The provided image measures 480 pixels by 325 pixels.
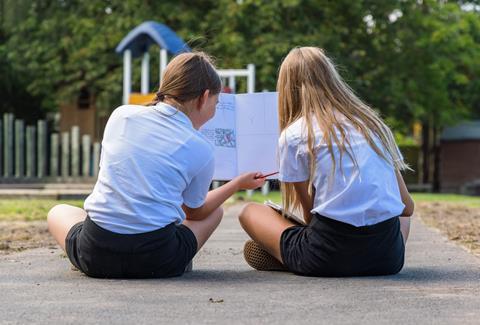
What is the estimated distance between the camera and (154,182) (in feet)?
16.5

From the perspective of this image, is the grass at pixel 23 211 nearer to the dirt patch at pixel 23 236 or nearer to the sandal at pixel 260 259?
the dirt patch at pixel 23 236

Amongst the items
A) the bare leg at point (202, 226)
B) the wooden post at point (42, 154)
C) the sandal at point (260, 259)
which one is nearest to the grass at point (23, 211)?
the sandal at point (260, 259)

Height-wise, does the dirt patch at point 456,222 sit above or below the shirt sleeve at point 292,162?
below

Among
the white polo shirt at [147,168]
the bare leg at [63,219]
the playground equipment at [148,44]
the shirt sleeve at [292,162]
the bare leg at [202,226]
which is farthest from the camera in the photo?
the playground equipment at [148,44]

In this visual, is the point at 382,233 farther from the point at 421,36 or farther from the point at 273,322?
the point at 421,36

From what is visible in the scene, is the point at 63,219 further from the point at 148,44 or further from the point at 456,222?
the point at 148,44

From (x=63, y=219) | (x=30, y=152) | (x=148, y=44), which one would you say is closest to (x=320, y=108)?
(x=63, y=219)

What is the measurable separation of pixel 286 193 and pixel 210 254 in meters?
1.82

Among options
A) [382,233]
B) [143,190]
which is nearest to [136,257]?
[143,190]

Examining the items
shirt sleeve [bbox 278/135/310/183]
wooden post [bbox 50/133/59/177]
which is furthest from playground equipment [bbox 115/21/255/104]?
shirt sleeve [bbox 278/135/310/183]

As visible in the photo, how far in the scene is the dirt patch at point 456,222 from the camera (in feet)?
26.9

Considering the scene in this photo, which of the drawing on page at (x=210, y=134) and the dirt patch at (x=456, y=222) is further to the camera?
the dirt patch at (x=456, y=222)

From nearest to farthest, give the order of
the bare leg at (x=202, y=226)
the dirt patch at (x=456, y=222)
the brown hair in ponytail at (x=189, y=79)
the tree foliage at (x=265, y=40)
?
the brown hair in ponytail at (x=189, y=79), the bare leg at (x=202, y=226), the dirt patch at (x=456, y=222), the tree foliage at (x=265, y=40)

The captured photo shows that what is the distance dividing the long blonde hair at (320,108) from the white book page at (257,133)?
0.11 m
